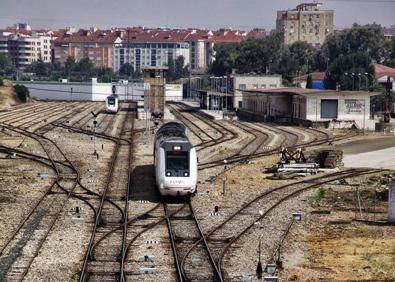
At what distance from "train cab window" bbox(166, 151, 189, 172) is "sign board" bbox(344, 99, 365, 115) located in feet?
144

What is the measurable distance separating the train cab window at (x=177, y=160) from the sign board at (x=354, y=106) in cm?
4389

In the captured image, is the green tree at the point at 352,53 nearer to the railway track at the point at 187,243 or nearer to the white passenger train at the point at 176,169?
the white passenger train at the point at 176,169

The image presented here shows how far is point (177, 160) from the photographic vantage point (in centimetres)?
2877

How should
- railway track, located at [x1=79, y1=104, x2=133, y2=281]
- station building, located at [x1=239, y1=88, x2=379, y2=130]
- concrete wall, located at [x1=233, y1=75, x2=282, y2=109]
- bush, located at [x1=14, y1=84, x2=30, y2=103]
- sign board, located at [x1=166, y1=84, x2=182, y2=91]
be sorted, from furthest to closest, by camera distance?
sign board, located at [x1=166, y1=84, x2=182, y2=91], bush, located at [x1=14, y1=84, x2=30, y2=103], concrete wall, located at [x1=233, y1=75, x2=282, y2=109], station building, located at [x1=239, y1=88, x2=379, y2=130], railway track, located at [x1=79, y1=104, x2=133, y2=281]

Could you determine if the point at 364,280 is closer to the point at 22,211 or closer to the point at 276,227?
the point at 276,227

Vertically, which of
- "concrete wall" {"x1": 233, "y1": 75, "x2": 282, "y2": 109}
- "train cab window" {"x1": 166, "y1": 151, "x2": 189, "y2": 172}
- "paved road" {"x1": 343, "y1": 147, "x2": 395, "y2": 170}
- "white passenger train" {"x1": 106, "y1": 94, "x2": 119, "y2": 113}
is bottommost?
"white passenger train" {"x1": 106, "y1": 94, "x2": 119, "y2": 113}

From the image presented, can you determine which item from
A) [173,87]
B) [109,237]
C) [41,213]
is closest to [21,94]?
[173,87]

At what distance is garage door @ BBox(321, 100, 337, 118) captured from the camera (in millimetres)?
71125

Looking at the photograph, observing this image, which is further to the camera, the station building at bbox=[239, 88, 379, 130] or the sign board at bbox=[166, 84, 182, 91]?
the sign board at bbox=[166, 84, 182, 91]

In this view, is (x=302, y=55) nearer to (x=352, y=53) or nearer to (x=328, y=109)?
(x=352, y=53)

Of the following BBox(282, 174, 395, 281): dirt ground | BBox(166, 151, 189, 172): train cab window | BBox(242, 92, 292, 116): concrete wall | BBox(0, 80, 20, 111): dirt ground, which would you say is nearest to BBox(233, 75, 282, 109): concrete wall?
BBox(242, 92, 292, 116): concrete wall

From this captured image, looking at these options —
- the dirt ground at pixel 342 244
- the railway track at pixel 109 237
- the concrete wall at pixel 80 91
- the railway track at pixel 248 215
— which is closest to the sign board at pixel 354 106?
the railway track at pixel 248 215

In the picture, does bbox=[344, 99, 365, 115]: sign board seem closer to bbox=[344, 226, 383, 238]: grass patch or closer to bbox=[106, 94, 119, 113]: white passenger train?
bbox=[106, 94, 119, 113]: white passenger train

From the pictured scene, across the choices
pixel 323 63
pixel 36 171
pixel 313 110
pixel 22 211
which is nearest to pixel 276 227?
pixel 22 211
